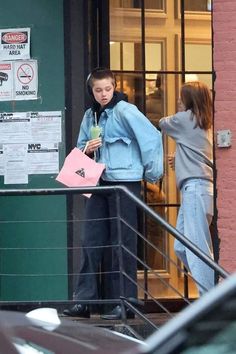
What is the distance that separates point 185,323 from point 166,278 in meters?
6.25

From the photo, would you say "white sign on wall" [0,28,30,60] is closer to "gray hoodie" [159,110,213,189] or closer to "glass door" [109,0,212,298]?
"glass door" [109,0,212,298]

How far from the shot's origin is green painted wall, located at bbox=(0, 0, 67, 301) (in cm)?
862

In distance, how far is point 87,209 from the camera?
7797 mm

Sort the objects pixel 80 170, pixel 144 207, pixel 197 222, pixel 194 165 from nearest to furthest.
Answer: pixel 144 207 < pixel 80 170 < pixel 197 222 < pixel 194 165

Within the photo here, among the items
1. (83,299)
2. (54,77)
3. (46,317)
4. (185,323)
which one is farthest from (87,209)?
(185,323)

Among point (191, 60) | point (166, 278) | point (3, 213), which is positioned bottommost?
point (166, 278)

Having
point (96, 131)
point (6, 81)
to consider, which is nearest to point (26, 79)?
point (6, 81)

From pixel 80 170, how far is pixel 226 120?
→ 113cm

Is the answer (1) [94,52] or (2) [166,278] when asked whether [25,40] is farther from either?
(2) [166,278]

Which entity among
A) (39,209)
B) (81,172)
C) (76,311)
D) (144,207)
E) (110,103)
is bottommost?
(76,311)

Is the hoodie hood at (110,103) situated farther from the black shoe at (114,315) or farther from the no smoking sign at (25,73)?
the black shoe at (114,315)

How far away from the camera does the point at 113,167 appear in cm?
778

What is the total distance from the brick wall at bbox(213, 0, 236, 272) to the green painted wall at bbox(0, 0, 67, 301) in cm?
152

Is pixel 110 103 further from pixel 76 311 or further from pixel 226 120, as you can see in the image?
pixel 76 311
